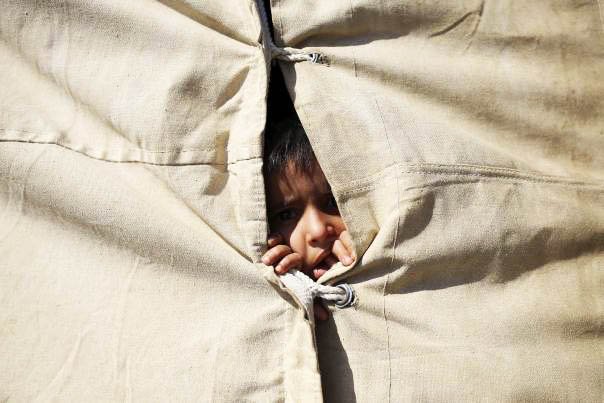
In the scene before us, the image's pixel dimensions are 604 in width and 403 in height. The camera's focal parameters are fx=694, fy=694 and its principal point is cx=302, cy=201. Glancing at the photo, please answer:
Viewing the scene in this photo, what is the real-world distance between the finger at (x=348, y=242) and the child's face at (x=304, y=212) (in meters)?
0.03

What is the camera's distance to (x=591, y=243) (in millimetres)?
1539

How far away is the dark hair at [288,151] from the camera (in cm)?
160

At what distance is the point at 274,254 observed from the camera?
4.61ft

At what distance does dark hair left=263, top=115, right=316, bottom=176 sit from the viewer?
5.25 ft

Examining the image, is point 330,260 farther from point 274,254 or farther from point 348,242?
point 274,254

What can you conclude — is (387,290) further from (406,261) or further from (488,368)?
(488,368)

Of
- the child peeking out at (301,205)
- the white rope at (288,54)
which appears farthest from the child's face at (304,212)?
the white rope at (288,54)

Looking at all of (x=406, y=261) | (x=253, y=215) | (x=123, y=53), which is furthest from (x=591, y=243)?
(x=123, y=53)

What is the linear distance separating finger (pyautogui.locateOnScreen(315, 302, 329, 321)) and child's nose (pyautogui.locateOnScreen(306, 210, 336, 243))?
168 millimetres

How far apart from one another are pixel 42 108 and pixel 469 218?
92 centimetres

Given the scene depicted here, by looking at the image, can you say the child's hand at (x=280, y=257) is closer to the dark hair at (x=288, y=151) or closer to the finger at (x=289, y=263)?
the finger at (x=289, y=263)

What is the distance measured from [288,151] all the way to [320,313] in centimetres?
41

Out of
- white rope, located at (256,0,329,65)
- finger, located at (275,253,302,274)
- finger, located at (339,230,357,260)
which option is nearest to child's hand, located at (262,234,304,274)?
finger, located at (275,253,302,274)

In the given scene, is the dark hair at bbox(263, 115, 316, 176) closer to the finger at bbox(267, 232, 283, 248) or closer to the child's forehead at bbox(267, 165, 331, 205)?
the child's forehead at bbox(267, 165, 331, 205)
